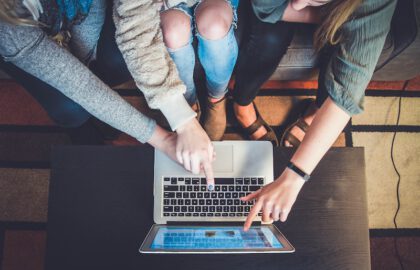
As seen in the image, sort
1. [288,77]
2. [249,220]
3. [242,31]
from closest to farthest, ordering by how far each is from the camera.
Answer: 1. [249,220]
2. [242,31]
3. [288,77]

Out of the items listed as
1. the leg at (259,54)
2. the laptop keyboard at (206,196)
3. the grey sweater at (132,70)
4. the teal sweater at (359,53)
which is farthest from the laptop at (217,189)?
the leg at (259,54)

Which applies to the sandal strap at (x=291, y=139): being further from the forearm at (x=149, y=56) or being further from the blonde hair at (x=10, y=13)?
the blonde hair at (x=10, y=13)

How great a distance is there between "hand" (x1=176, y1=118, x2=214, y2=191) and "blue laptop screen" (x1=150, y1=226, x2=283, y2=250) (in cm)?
11

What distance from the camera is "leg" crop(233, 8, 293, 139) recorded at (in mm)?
992

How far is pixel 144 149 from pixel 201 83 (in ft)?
2.03

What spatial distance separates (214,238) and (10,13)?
635 mm

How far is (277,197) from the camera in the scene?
0.74m

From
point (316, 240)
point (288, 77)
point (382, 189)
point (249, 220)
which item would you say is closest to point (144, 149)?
point (249, 220)

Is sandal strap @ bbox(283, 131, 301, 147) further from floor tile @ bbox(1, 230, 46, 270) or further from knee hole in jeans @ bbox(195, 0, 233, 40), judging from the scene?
floor tile @ bbox(1, 230, 46, 270)

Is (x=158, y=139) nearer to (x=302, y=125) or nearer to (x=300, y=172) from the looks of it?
(x=300, y=172)

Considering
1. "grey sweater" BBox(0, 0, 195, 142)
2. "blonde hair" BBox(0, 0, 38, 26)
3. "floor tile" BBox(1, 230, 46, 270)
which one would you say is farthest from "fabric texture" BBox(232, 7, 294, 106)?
"floor tile" BBox(1, 230, 46, 270)

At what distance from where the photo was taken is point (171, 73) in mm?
782

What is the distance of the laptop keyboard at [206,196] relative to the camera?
793mm

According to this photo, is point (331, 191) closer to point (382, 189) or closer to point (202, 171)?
point (202, 171)
